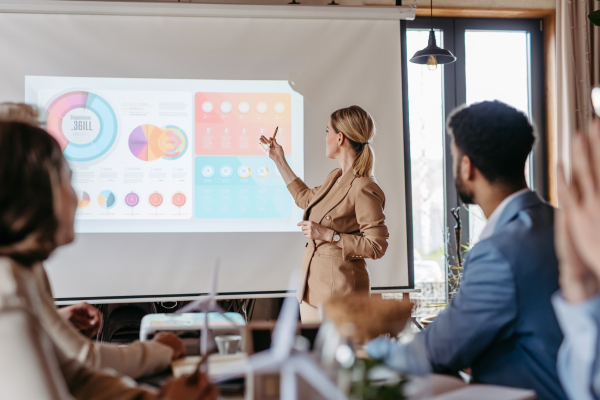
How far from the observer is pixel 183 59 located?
3.00 metres

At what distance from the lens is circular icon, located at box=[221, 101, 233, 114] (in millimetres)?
3043

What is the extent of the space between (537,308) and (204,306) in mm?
743

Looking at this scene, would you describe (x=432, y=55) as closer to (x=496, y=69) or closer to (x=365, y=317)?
(x=496, y=69)

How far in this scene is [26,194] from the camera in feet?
2.63

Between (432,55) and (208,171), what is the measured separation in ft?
5.02

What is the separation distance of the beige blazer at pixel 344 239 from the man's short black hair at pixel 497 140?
1011 mm

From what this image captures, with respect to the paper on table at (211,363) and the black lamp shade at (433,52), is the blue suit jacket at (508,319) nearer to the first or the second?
the paper on table at (211,363)

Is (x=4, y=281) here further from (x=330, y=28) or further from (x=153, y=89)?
(x=330, y=28)

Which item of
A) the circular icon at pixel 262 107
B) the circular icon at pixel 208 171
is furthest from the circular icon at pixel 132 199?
the circular icon at pixel 262 107

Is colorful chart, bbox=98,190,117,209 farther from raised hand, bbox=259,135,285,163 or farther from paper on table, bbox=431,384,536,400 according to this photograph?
paper on table, bbox=431,384,536,400

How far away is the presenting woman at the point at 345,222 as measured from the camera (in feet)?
7.65

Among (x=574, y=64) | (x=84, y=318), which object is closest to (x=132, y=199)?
(x=84, y=318)

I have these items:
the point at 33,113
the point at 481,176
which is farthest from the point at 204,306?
the point at 481,176

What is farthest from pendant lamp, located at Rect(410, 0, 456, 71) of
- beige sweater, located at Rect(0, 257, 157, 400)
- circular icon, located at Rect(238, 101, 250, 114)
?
beige sweater, located at Rect(0, 257, 157, 400)
